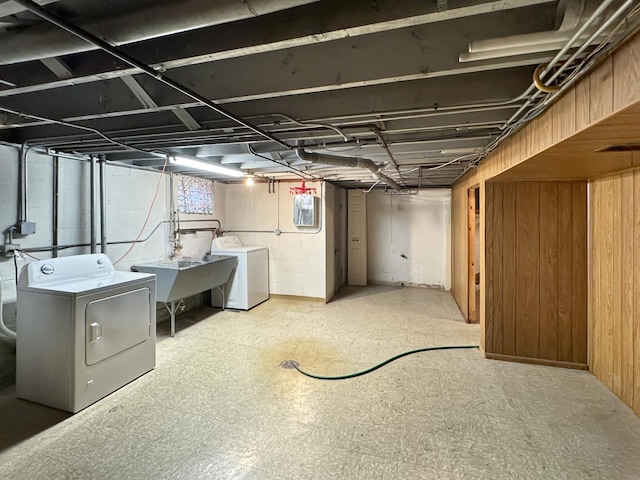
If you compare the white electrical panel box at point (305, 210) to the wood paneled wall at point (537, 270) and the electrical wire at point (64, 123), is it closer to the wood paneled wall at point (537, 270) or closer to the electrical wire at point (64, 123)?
the electrical wire at point (64, 123)

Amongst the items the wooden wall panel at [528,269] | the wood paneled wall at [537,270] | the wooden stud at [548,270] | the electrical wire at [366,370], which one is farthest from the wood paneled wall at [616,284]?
the electrical wire at [366,370]

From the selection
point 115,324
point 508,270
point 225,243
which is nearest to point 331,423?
point 115,324

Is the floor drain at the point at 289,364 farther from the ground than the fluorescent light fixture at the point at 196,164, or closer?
closer

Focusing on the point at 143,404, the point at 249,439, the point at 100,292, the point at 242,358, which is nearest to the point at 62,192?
the point at 100,292

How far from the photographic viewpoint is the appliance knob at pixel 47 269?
252 centimetres

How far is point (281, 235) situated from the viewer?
18.2 feet

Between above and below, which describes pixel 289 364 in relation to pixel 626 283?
below

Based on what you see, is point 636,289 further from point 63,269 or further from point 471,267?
point 63,269

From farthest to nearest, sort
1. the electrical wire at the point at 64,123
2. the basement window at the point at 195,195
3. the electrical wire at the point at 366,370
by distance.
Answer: the basement window at the point at 195,195 → the electrical wire at the point at 366,370 → the electrical wire at the point at 64,123

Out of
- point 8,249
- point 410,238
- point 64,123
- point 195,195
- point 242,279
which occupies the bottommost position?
point 242,279

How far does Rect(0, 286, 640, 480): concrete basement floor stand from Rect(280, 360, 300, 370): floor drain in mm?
64

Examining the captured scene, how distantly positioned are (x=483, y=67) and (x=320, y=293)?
14.5 ft

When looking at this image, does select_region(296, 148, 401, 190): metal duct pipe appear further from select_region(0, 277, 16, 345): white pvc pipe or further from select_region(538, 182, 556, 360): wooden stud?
select_region(0, 277, 16, 345): white pvc pipe

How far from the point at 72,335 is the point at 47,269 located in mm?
702
